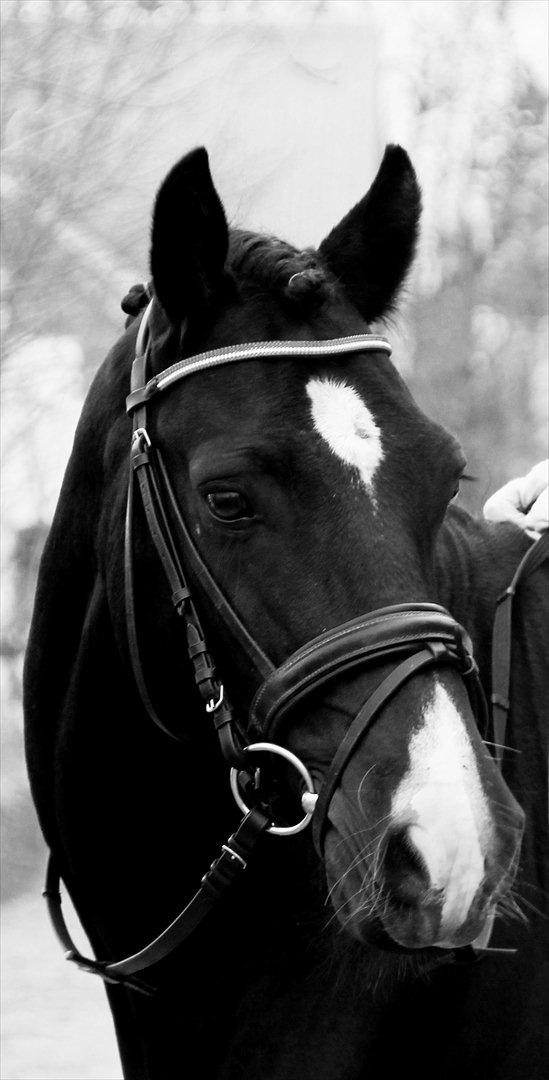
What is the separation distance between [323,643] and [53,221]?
5.62m

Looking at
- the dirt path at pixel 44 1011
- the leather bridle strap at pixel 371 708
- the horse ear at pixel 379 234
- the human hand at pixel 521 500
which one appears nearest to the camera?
the leather bridle strap at pixel 371 708

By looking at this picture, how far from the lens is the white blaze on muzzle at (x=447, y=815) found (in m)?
1.63

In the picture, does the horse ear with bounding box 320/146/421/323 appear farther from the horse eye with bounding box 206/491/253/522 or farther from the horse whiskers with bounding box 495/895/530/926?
the horse whiskers with bounding box 495/895/530/926

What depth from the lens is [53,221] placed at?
683cm

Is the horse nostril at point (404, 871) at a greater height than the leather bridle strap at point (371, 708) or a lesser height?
lesser

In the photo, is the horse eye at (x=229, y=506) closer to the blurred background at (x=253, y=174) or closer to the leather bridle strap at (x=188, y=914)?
the leather bridle strap at (x=188, y=914)

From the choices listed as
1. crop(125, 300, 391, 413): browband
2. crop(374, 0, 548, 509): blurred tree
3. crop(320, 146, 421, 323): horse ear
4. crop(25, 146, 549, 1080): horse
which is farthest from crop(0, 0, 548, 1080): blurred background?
crop(125, 300, 391, 413): browband

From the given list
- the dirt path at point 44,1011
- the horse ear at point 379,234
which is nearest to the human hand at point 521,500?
the horse ear at point 379,234

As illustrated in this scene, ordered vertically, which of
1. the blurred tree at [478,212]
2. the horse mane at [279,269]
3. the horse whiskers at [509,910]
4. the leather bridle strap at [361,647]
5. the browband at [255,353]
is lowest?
the horse whiskers at [509,910]

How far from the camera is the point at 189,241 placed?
81.8 inches

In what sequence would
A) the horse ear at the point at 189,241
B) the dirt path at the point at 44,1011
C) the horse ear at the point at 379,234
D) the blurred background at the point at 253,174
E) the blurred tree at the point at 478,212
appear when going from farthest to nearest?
the blurred tree at the point at 478,212 < the blurred background at the point at 253,174 < the dirt path at the point at 44,1011 < the horse ear at the point at 379,234 < the horse ear at the point at 189,241

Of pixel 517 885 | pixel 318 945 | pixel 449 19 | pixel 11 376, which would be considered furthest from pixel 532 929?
pixel 449 19

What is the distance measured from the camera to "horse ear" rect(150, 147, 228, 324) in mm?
2045

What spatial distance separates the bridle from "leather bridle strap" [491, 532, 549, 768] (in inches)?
14.2
